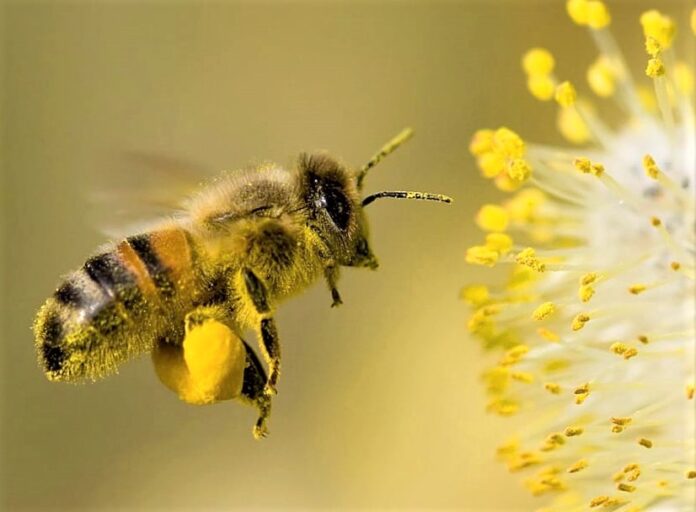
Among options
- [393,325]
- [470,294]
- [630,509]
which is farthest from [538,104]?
[630,509]

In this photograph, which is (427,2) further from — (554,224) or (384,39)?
(554,224)

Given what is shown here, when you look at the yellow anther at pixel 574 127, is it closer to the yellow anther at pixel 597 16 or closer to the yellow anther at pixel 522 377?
the yellow anther at pixel 597 16

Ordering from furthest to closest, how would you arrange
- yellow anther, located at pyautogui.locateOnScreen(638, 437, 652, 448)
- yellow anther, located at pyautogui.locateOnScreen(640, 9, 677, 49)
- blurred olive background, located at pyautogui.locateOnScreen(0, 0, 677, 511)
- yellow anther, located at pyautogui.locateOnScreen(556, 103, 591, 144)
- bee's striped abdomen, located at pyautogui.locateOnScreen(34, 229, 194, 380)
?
blurred olive background, located at pyautogui.locateOnScreen(0, 0, 677, 511), yellow anther, located at pyautogui.locateOnScreen(556, 103, 591, 144), yellow anther, located at pyautogui.locateOnScreen(640, 9, 677, 49), yellow anther, located at pyautogui.locateOnScreen(638, 437, 652, 448), bee's striped abdomen, located at pyautogui.locateOnScreen(34, 229, 194, 380)

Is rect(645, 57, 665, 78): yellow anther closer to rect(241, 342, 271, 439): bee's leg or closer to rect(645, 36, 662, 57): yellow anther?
rect(645, 36, 662, 57): yellow anther

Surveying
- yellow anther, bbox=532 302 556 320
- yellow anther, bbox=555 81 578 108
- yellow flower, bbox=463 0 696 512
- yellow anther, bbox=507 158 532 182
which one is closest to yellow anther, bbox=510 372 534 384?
yellow flower, bbox=463 0 696 512

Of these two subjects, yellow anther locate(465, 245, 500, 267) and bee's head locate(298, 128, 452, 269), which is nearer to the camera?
bee's head locate(298, 128, 452, 269)

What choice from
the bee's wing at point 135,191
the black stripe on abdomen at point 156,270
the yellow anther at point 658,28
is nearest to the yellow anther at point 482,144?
the yellow anther at point 658,28
